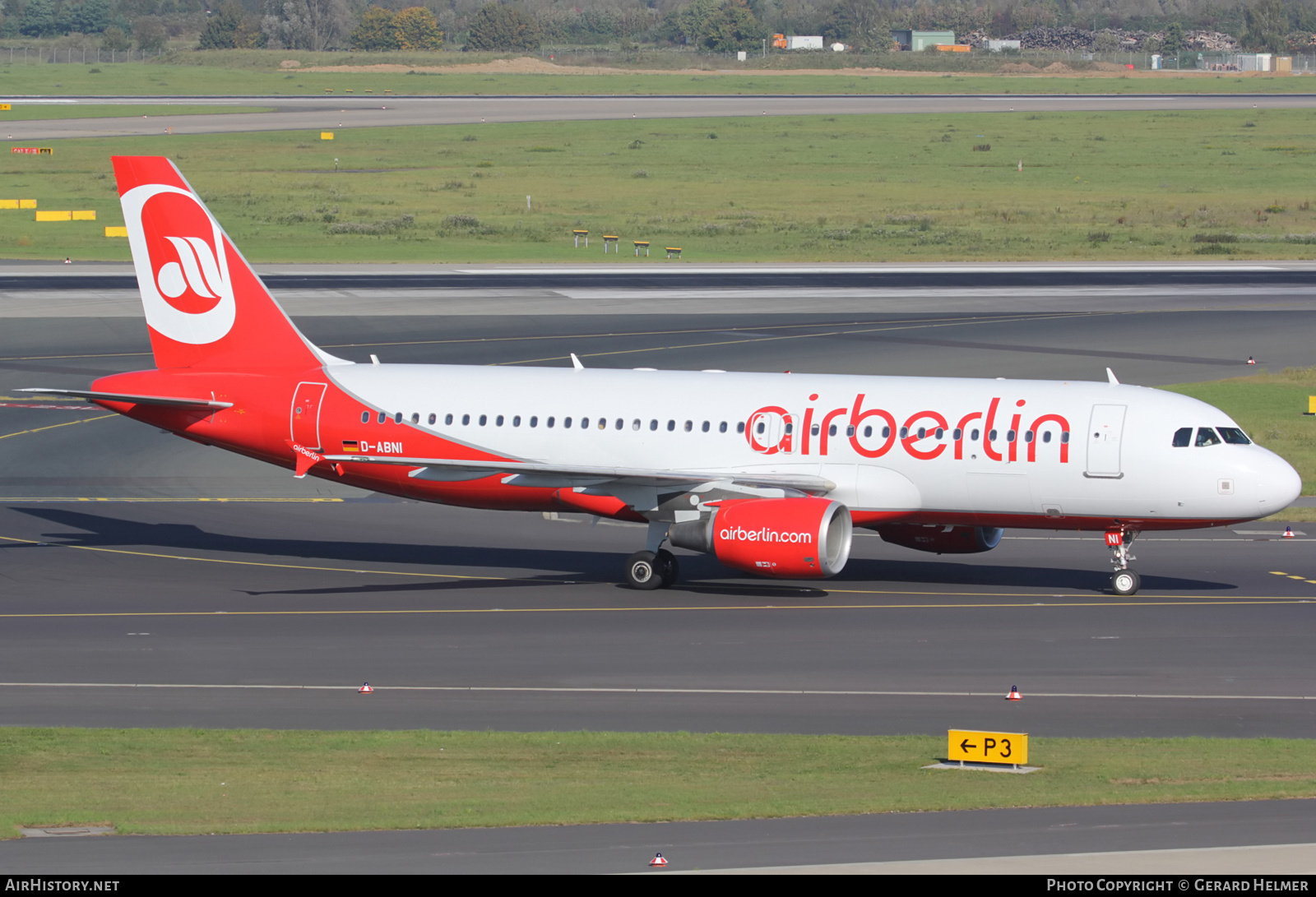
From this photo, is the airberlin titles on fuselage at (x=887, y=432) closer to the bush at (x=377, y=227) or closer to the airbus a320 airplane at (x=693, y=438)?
the airbus a320 airplane at (x=693, y=438)

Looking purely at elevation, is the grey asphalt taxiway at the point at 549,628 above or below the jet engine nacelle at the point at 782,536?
below

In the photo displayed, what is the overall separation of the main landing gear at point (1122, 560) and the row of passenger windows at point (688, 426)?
8.97 ft

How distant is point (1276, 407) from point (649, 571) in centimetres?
3154

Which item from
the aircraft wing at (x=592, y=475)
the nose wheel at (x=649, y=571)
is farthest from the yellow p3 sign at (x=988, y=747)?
the nose wheel at (x=649, y=571)

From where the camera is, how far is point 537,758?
2558 cm

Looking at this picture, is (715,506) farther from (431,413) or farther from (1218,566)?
(1218,566)

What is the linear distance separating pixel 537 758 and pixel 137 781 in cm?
572

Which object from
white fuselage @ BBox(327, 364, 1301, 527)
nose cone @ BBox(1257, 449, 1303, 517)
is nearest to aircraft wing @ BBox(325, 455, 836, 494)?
white fuselage @ BBox(327, 364, 1301, 527)

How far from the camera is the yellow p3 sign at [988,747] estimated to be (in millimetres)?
24266

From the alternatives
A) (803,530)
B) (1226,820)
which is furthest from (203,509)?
(1226,820)

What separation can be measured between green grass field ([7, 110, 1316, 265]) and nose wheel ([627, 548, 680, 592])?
64.8 metres

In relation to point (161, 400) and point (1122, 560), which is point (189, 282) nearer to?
point (161, 400)

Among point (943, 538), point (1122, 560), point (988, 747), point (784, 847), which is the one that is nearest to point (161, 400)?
point (943, 538)

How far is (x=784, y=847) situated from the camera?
2016cm
